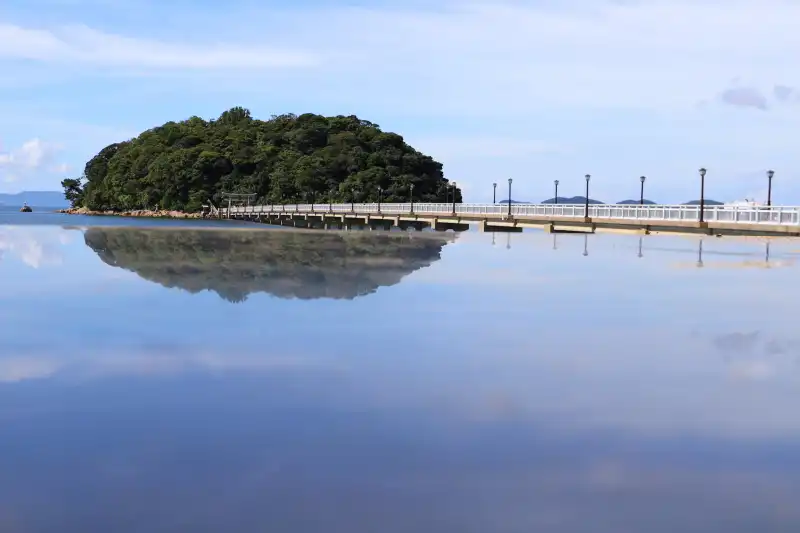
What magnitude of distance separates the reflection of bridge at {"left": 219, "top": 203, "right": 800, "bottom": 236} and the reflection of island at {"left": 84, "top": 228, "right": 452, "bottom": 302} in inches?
469

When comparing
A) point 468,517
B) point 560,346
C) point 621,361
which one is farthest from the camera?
point 560,346

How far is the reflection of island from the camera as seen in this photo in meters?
32.4

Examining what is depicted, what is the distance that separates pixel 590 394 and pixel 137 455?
25.3 feet

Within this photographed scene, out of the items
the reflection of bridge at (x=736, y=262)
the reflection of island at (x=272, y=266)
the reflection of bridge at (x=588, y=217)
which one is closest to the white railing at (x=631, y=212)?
the reflection of bridge at (x=588, y=217)

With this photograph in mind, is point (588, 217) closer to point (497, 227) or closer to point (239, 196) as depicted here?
point (497, 227)

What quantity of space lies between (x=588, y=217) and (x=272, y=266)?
30.0m

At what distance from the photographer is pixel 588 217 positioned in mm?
65875

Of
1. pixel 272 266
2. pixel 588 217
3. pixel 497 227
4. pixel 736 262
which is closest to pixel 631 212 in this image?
pixel 588 217

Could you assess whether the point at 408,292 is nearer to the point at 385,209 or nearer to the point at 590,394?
the point at 590,394

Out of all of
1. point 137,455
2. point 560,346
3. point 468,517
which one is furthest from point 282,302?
point 468,517

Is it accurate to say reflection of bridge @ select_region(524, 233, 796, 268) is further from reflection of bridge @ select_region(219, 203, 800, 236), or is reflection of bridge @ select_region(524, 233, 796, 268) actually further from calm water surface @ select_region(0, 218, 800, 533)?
calm water surface @ select_region(0, 218, 800, 533)

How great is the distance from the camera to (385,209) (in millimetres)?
110688

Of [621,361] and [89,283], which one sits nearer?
[621,361]

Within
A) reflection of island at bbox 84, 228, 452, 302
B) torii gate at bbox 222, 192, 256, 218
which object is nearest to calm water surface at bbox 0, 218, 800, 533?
reflection of island at bbox 84, 228, 452, 302
